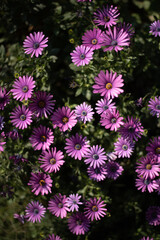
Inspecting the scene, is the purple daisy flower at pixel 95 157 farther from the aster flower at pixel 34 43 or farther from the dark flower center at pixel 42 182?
the aster flower at pixel 34 43

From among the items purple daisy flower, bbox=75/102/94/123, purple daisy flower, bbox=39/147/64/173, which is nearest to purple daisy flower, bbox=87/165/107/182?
purple daisy flower, bbox=39/147/64/173

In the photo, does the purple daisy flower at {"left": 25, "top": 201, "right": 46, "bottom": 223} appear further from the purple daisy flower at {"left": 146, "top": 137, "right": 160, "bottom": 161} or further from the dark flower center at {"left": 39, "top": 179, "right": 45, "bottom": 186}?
the purple daisy flower at {"left": 146, "top": 137, "right": 160, "bottom": 161}

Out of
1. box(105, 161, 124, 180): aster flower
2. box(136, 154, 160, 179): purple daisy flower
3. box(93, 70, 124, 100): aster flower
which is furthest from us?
box(105, 161, 124, 180): aster flower

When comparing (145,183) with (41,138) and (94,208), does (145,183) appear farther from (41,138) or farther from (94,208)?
(41,138)

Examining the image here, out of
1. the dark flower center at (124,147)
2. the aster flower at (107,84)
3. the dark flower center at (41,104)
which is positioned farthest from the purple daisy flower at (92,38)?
the dark flower center at (124,147)

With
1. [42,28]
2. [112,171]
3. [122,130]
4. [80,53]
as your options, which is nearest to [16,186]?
[112,171]

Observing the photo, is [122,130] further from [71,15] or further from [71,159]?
[71,15]
